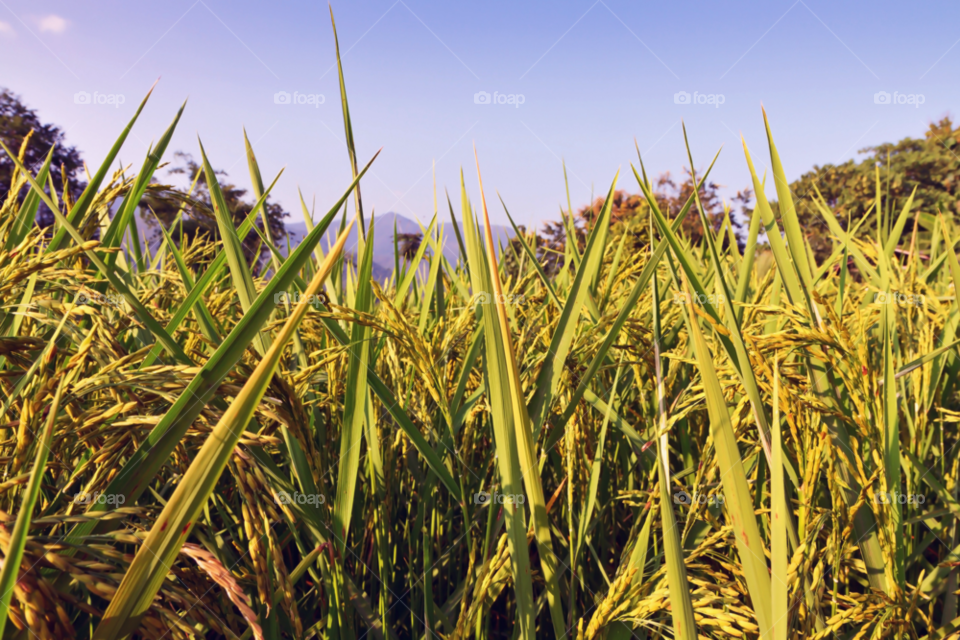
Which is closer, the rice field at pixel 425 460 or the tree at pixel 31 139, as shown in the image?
the rice field at pixel 425 460

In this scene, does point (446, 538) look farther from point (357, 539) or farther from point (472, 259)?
point (472, 259)

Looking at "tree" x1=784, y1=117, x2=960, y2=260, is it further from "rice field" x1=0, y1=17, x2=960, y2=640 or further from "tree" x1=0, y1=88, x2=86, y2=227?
"tree" x1=0, y1=88, x2=86, y2=227

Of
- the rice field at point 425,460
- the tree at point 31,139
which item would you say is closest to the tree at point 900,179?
the rice field at point 425,460

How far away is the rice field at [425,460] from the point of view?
562 millimetres

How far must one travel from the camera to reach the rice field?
1.84 feet

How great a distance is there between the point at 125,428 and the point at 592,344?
2.72 feet

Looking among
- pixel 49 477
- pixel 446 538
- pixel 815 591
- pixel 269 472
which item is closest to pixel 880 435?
pixel 815 591

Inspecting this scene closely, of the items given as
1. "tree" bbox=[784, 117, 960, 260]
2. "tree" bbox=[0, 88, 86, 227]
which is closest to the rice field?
"tree" bbox=[784, 117, 960, 260]

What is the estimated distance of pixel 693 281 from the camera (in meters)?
0.83

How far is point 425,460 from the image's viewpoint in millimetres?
1032

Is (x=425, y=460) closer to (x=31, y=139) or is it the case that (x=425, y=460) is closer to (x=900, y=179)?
(x=900, y=179)

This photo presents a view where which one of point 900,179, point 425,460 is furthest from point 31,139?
point 900,179

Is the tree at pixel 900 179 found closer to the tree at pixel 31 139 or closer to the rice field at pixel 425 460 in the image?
the rice field at pixel 425 460

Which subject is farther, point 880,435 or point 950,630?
point 950,630
